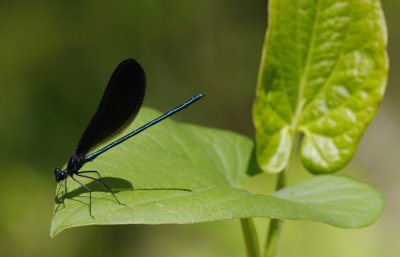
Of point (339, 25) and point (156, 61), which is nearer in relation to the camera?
point (339, 25)

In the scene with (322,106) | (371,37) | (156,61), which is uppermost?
(371,37)

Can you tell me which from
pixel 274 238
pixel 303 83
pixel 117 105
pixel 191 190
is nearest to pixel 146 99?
pixel 117 105

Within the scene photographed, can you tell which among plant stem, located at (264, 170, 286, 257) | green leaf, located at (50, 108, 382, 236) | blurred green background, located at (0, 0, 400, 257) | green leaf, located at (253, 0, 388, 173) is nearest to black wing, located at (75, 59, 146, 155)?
green leaf, located at (50, 108, 382, 236)

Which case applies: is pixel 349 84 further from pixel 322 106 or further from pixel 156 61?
pixel 156 61

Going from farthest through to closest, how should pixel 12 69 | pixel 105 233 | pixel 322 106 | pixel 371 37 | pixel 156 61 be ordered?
pixel 156 61 → pixel 12 69 → pixel 105 233 → pixel 322 106 → pixel 371 37

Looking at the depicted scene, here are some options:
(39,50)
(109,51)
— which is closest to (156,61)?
(109,51)

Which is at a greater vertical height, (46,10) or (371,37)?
(371,37)

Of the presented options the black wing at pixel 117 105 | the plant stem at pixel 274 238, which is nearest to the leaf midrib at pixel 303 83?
the plant stem at pixel 274 238

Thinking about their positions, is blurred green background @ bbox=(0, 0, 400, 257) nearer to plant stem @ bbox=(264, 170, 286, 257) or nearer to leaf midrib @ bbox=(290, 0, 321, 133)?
leaf midrib @ bbox=(290, 0, 321, 133)
